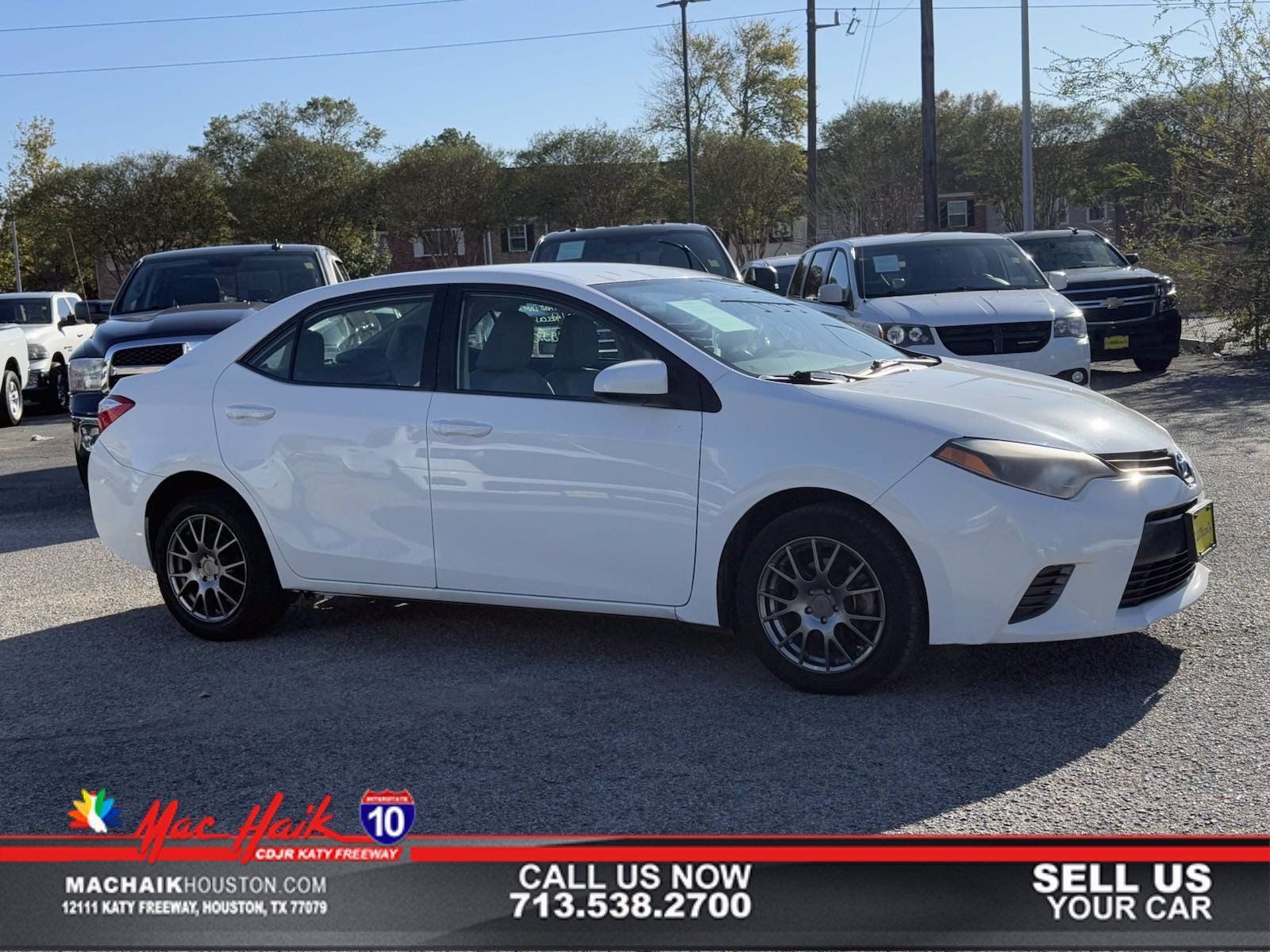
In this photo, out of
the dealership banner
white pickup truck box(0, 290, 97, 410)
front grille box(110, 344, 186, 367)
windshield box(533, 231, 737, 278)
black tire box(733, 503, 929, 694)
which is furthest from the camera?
white pickup truck box(0, 290, 97, 410)

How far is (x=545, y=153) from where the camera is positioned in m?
66.6

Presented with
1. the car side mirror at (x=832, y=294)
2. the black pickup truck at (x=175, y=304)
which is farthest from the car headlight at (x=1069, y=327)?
the black pickup truck at (x=175, y=304)

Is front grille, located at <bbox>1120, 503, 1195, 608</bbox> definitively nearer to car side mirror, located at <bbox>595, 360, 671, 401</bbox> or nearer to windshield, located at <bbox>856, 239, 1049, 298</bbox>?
car side mirror, located at <bbox>595, 360, 671, 401</bbox>

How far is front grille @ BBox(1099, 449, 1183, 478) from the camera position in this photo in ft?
17.2

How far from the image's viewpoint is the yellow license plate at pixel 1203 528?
17.9ft

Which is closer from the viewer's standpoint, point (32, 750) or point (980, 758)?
point (980, 758)

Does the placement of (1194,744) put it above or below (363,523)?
below

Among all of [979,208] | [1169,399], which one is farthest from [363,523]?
[979,208]

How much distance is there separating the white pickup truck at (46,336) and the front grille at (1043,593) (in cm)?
1668

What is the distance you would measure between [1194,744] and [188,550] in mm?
4329

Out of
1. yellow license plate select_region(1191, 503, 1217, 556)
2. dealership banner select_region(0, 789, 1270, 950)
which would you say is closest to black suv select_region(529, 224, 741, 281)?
yellow license plate select_region(1191, 503, 1217, 556)

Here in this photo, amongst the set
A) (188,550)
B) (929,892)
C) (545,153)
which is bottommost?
(929,892)

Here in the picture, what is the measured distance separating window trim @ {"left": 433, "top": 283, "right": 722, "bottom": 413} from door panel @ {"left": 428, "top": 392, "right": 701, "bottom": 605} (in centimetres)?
3

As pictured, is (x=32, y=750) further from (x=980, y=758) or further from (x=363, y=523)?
(x=980, y=758)
